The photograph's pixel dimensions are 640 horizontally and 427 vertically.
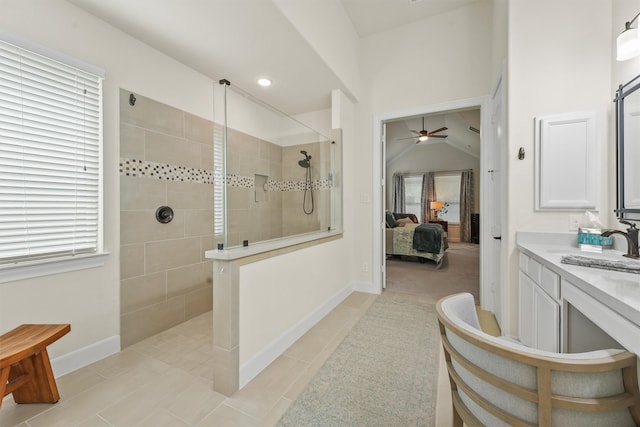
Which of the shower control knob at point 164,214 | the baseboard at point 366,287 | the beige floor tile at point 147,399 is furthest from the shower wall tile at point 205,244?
the baseboard at point 366,287

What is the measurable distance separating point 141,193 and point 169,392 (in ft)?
4.92

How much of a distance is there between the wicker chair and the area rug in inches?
35.6

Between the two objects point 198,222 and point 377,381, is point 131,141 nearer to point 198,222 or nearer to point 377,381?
point 198,222

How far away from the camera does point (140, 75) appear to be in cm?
212

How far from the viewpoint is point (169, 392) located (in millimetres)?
1555

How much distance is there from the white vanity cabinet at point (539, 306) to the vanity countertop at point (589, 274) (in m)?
0.08

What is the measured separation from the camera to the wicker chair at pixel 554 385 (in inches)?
21.6

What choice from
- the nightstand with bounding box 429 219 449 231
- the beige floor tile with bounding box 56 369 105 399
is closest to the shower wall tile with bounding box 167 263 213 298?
the beige floor tile with bounding box 56 369 105 399

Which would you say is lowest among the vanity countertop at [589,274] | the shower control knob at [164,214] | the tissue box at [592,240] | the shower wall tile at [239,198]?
the vanity countertop at [589,274]

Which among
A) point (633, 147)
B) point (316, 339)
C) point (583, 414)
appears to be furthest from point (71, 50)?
point (633, 147)

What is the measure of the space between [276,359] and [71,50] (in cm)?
257

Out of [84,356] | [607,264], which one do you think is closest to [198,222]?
[84,356]

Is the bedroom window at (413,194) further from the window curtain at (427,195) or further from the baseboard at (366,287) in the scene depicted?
the baseboard at (366,287)

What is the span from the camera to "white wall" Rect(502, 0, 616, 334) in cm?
179
